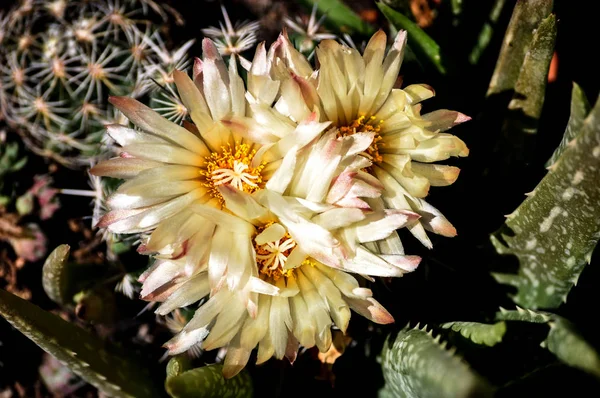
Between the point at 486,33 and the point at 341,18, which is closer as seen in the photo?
the point at 486,33

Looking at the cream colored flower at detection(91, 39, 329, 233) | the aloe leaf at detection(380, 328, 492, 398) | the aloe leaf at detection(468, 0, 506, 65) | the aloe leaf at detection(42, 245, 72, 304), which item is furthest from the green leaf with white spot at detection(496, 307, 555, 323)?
the aloe leaf at detection(42, 245, 72, 304)

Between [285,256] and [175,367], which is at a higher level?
[285,256]

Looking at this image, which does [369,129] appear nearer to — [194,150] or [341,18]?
[194,150]

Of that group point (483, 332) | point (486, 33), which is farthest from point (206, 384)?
point (486, 33)

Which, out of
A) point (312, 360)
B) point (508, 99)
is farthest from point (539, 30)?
point (312, 360)

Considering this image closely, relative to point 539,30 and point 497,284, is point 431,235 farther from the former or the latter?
point 539,30

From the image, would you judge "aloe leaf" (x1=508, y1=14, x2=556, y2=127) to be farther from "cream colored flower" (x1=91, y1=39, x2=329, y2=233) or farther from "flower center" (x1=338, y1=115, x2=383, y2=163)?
"cream colored flower" (x1=91, y1=39, x2=329, y2=233)

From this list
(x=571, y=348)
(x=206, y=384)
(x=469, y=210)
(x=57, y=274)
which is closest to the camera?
(x=571, y=348)
